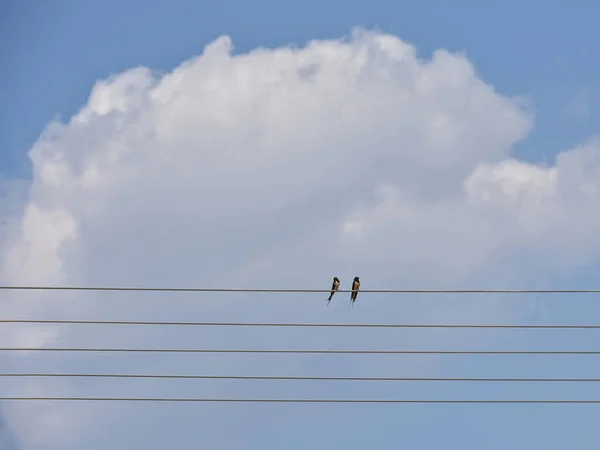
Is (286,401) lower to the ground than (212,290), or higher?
lower

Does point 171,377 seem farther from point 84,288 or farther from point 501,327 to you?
point 501,327

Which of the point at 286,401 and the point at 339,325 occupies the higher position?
the point at 339,325

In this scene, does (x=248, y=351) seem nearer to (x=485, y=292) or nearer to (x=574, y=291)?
(x=485, y=292)

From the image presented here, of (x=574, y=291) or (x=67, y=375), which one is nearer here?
A: (x=67, y=375)

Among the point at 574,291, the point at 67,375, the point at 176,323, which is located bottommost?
the point at 67,375

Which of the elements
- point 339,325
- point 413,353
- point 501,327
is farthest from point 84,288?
point 501,327

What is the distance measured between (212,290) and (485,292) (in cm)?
544

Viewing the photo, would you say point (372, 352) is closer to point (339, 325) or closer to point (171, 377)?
point (339, 325)

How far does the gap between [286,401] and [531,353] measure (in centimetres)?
487

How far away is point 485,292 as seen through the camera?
23.2 metres

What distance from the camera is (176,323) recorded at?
75.4ft

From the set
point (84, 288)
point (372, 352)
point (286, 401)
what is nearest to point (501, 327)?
point (372, 352)

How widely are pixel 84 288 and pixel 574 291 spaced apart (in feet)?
32.6

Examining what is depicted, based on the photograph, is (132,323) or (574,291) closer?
(132,323)
